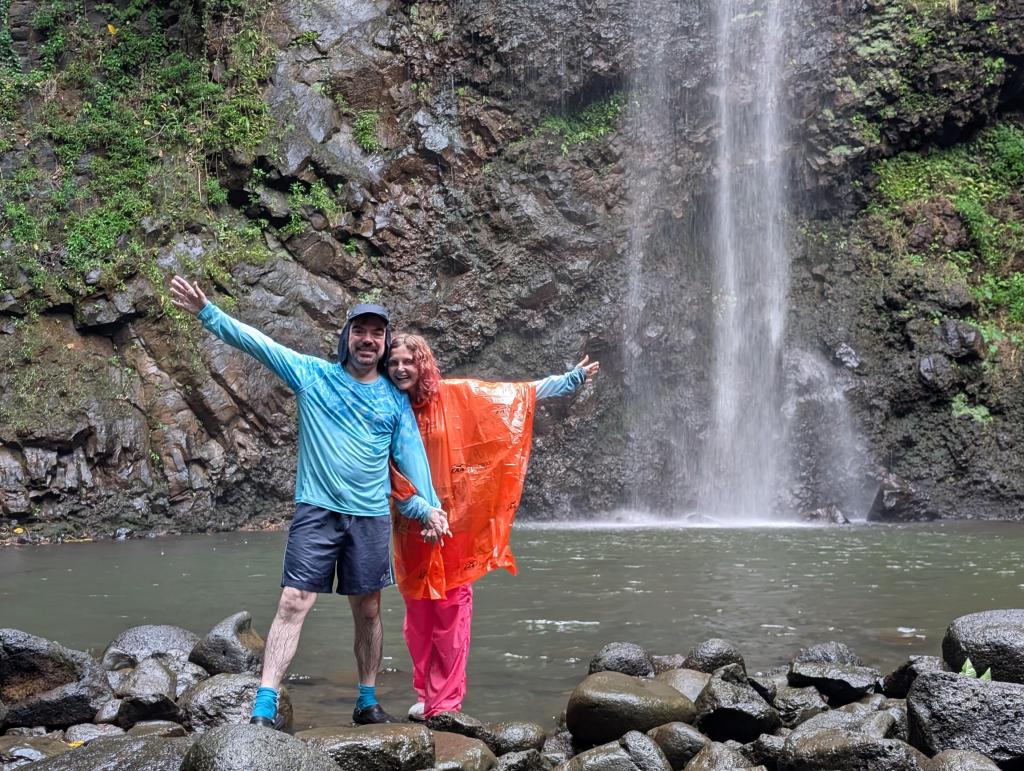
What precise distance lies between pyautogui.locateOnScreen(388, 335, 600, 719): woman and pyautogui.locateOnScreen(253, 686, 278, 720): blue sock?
85 centimetres

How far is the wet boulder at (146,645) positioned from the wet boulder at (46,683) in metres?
0.56

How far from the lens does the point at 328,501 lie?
406 centimetres

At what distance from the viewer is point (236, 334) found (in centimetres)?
403

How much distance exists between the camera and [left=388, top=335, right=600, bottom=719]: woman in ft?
14.4

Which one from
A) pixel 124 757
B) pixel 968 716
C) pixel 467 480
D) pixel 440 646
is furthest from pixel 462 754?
pixel 968 716

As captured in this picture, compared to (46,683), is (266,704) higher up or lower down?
higher up

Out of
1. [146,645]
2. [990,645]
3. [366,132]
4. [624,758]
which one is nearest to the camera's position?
[624,758]

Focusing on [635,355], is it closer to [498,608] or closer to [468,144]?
[468,144]

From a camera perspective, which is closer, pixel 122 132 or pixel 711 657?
pixel 711 657

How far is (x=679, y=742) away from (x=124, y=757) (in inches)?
83.7

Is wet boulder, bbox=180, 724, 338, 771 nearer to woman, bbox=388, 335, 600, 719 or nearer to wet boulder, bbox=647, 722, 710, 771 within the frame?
woman, bbox=388, 335, 600, 719

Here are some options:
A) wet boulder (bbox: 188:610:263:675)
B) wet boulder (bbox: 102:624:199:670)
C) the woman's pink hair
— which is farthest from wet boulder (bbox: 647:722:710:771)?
wet boulder (bbox: 102:624:199:670)

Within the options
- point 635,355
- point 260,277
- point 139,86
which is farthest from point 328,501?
point 139,86

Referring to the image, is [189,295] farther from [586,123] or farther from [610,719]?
[586,123]
